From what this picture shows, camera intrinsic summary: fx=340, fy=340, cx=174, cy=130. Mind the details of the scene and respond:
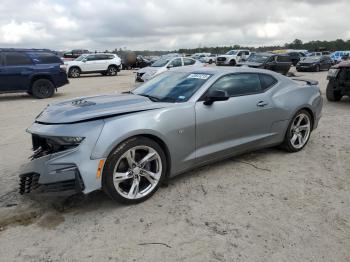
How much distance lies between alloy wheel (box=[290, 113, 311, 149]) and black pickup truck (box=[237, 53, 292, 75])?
15.8m

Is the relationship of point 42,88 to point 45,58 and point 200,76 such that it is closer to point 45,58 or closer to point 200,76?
point 45,58

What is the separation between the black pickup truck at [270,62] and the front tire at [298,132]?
15800mm

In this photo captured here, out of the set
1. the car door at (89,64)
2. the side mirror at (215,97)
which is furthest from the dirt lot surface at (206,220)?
the car door at (89,64)

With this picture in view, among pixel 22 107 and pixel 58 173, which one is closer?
pixel 58 173

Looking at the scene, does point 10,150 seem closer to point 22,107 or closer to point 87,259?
→ point 87,259

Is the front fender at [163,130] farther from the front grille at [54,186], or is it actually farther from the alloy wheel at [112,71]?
the alloy wheel at [112,71]

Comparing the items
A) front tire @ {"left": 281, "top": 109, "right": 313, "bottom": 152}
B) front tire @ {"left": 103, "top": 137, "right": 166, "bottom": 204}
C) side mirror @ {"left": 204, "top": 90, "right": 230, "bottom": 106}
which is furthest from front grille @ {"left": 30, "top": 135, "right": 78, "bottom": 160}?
front tire @ {"left": 281, "top": 109, "right": 313, "bottom": 152}

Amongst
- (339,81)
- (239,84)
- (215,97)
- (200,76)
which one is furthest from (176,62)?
(215,97)

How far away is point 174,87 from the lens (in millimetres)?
4535

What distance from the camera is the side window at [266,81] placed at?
16.7 ft

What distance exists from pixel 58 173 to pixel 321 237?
256 cm

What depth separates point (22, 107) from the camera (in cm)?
1072

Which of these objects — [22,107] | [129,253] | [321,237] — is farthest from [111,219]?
[22,107]

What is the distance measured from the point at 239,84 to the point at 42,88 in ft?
32.2
